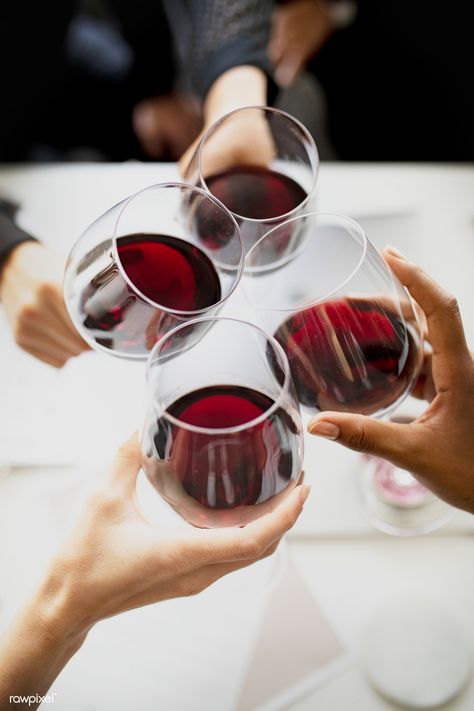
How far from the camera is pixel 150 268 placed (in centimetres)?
68

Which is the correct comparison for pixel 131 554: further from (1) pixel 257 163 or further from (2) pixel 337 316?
(1) pixel 257 163

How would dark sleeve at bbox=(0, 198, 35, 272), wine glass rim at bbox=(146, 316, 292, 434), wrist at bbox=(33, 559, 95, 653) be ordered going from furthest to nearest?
dark sleeve at bbox=(0, 198, 35, 272), wrist at bbox=(33, 559, 95, 653), wine glass rim at bbox=(146, 316, 292, 434)

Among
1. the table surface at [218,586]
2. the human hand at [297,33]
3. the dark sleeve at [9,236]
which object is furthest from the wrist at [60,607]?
the human hand at [297,33]

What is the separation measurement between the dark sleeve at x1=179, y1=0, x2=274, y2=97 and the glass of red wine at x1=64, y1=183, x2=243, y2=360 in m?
0.46

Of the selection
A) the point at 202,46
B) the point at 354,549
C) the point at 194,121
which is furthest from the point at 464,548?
the point at 194,121

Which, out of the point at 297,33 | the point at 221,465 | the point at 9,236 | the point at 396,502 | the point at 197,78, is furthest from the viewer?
the point at 297,33

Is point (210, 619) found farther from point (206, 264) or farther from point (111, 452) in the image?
point (206, 264)

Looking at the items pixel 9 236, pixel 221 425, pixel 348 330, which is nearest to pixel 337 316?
pixel 348 330

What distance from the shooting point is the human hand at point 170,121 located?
1.45 m

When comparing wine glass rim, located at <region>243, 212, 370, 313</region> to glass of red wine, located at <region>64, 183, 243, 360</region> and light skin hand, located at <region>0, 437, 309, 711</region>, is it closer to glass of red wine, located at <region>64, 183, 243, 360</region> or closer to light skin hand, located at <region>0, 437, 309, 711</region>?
glass of red wine, located at <region>64, 183, 243, 360</region>

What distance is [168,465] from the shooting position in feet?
1.77

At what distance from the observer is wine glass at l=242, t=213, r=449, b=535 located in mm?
562

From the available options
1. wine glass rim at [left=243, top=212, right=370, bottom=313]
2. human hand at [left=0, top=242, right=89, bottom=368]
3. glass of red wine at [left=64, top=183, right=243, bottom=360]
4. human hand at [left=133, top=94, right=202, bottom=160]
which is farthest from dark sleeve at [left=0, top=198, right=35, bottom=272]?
human hand at [left=133, top=94, right=202, bottom=160]

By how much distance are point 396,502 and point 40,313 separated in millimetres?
439
